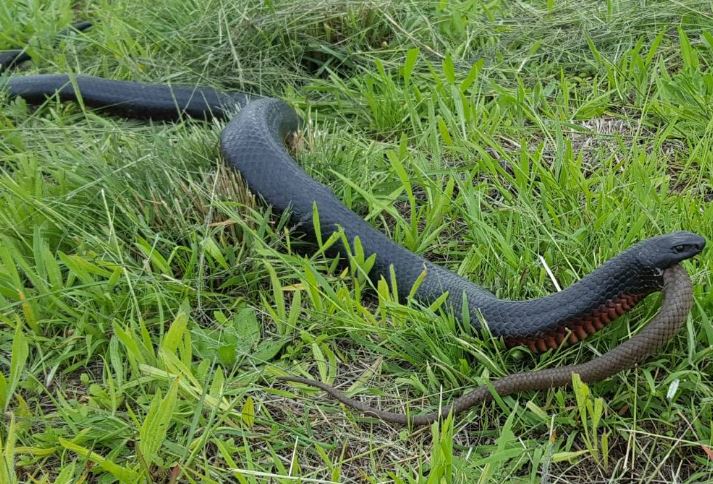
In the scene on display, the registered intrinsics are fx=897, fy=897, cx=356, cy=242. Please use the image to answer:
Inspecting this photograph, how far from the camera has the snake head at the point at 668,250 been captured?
7.68 feet

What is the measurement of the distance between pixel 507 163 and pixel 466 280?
82 centimetres

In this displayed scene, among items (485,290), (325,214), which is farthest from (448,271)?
(325,214)

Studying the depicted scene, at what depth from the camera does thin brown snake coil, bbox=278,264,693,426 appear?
2.28 m

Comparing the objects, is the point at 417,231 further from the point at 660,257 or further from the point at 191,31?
the point at 191,31

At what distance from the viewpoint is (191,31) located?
4289 millimetres

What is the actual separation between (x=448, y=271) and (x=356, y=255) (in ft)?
A: 0.96

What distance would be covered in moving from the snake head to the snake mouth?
4.0 inches

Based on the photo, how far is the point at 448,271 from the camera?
9.23 ft

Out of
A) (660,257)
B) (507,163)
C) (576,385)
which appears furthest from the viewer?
(507,163)

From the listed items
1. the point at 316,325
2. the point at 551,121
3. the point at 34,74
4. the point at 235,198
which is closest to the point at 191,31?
the point at 34,74

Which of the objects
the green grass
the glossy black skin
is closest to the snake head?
the glossy black skin

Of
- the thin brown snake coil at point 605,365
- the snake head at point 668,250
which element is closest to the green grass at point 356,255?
the thin brown snake coil at point 605,365

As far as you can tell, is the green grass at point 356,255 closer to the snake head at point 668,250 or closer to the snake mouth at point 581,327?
the snake mouth at point 581,327

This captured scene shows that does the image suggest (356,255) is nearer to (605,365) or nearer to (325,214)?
(325,214)
